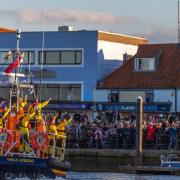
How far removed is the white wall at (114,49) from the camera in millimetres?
66688

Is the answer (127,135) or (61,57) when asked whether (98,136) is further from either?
(61,57)

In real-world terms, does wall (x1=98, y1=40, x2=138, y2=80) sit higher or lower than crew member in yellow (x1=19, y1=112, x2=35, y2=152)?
higher

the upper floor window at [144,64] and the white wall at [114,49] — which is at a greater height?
the white wall at [114,49]

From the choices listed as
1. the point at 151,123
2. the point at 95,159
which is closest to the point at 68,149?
the point at 95,159

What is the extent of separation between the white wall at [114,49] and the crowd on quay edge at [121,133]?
32.9 feet

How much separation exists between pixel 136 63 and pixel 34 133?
2928 centimetres

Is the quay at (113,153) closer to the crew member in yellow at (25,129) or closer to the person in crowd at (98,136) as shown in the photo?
the person in crowd at (98,136)

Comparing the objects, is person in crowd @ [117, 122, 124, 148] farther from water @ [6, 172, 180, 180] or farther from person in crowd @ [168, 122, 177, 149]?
water @ [6, 172, 180, 180]

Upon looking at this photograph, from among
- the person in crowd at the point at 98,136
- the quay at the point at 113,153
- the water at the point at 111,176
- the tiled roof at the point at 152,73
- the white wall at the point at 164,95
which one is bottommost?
the water at the point at 111,176

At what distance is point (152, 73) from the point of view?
6512 cm

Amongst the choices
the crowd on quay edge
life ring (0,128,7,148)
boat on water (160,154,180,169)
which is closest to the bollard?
boat on water (160,154,180,169)

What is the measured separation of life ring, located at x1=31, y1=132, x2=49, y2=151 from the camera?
122 ft

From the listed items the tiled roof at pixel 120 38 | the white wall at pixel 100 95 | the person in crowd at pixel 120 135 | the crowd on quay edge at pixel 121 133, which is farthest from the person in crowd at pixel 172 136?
the tiled roof at pixel 120 38

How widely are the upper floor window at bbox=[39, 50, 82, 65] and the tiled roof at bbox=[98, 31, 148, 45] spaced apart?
191cm
